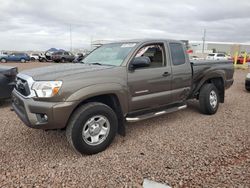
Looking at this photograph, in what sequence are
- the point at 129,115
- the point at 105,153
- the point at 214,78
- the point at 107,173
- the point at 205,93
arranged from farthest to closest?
the point at 214,78 → the point at 205,93 → the point at 129,115 → the point at 105,153 → the point at 107,173

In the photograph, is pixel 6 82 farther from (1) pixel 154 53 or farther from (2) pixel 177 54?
(2) pixel 177 54

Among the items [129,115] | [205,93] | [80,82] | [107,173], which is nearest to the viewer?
[107,173]

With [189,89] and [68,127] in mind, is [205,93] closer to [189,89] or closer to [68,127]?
[189,89]

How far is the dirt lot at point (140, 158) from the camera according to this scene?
2.88m

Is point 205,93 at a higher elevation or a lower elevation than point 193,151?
higher

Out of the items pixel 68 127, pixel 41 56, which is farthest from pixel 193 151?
pixel 41 56

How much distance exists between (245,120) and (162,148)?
8.78 ft

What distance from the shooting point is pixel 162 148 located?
3.77m

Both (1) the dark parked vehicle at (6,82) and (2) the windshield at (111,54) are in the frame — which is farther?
(1) the dark parked vehicle at (6,82)

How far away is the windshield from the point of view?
4.07m

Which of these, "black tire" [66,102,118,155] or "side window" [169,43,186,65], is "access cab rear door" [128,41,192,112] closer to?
"side window" [169,43,186,65]

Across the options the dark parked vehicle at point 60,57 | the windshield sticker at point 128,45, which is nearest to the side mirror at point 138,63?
the windshield sticker at point 128,45

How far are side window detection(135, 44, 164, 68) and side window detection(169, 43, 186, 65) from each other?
0.90ft

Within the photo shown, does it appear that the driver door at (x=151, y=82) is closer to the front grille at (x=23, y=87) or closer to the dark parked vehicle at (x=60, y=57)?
the front grille at (x=23, y=87)
